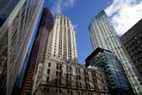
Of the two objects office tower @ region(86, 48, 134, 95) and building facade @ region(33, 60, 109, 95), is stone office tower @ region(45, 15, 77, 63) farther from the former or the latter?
building facade @ region(33, 60, 109, 95)

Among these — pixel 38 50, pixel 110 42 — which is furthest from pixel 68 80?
pixel 110 42

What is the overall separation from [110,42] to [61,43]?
3409 centimetres

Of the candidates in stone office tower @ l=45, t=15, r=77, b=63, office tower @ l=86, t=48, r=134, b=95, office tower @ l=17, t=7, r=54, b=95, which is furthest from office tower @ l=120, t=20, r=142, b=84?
office tower @ l=17, t=7, r=54, b=95

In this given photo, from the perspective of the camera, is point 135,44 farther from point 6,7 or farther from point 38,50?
point 6,7

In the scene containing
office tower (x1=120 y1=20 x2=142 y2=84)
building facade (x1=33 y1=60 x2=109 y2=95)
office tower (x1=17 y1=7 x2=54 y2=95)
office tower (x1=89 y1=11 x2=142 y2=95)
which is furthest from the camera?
office tower (x1=120 y1=20 x2=142 y2=84)

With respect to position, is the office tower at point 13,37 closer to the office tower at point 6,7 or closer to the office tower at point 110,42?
the office tower at point 6,7

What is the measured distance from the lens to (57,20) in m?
114

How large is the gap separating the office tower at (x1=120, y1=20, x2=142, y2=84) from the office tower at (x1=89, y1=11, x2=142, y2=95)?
2.70 metres

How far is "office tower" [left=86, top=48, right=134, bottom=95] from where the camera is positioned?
45.7m

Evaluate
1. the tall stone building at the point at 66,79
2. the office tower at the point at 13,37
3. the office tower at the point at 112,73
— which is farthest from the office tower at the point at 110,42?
the office tower at the point at 13,37

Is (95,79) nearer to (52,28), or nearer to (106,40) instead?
A: (106,40)

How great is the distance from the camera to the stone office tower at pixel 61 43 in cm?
8375

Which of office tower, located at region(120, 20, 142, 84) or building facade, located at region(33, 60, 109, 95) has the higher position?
office tower, located at region(120, 20, 142, 84)

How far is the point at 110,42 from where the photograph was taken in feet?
268
